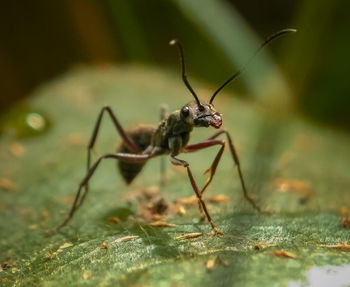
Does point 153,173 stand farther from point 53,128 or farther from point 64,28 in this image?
point 64,28

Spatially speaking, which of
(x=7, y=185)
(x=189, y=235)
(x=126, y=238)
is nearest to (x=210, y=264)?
(x=189, y=235)

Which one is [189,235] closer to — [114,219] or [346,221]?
[114,219]

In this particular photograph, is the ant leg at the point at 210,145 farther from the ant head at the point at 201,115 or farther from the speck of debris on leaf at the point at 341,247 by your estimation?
the speck of debris on leaf at the point at 341,247

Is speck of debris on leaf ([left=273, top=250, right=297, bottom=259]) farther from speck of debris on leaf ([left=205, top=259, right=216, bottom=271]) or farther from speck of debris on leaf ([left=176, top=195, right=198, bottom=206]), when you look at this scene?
speck of debris on leaf ([left=176, top=195, right=198, bottom=206])

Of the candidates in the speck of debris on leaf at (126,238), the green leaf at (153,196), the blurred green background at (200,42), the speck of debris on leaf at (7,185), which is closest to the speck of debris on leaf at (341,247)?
the green leaf at (153,196)

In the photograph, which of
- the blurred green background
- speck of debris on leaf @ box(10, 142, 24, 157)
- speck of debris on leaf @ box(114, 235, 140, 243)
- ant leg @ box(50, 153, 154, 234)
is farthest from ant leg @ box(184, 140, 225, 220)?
the blurred green background

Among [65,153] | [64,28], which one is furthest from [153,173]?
[64,28]
